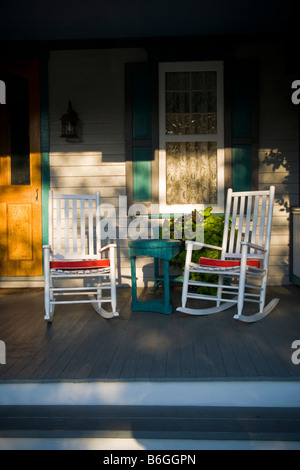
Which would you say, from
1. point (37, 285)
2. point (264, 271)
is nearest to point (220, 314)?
point (264, 271)

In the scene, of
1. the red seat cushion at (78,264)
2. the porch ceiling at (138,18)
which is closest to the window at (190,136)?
the porch ceiling at (138,18)

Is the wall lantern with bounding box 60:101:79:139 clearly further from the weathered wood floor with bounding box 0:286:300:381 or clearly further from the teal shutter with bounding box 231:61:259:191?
the weathered wood floor with bounding box 0:286:300:381

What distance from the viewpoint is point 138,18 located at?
4738 millimetres

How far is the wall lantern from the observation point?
5.23 metres

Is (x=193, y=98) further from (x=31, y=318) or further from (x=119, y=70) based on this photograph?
(x=31, y=318)

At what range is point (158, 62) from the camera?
5.27 meters

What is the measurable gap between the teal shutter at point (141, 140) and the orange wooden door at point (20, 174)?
41.5 inches

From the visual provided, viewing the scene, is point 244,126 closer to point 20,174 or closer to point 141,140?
point 141,140

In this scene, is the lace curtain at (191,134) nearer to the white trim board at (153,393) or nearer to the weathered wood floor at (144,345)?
the weathered wood floor at (144,345)

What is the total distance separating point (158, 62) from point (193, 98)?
565 millimetres

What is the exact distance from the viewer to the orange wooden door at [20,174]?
17.6ft

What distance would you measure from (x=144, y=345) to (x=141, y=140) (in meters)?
2.91

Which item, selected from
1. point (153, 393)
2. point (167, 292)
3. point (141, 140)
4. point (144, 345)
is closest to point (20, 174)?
point (141, 140)

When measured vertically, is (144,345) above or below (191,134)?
below
